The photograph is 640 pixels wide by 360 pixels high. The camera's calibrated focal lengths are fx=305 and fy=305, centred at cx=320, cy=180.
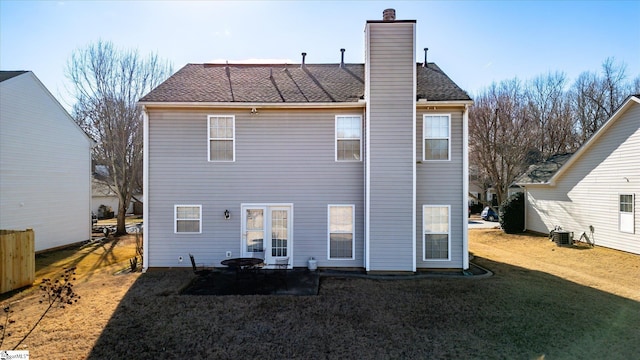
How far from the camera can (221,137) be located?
10.9m

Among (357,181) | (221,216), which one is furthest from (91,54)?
(357,181)

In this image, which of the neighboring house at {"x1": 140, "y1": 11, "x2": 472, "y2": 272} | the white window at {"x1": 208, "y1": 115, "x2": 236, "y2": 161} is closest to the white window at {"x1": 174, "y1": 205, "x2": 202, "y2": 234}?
the neighboring house at {"x1": 140, "y1": 11, "x2": 472, "y2": 272}

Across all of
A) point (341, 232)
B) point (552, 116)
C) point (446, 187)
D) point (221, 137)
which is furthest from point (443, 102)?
point (552, 116)

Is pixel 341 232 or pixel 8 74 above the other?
pixel 8 74

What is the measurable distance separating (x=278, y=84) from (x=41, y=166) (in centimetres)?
1285

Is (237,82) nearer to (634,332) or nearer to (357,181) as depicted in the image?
(357,181)

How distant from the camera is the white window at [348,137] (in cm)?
1090

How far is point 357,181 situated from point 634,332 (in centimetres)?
754

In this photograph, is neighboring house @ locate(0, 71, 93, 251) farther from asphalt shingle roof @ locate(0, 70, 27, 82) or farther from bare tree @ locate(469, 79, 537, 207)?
bare tree @ locate(469, 79, 537, 207)

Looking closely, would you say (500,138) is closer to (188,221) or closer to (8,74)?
(188,221)

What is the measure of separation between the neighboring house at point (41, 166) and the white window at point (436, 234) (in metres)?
17.4

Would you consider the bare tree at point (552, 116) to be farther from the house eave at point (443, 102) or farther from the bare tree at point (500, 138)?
the house eave at point (443, 102)

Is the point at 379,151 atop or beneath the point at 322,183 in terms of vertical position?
atop

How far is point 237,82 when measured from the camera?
40.1 feet
